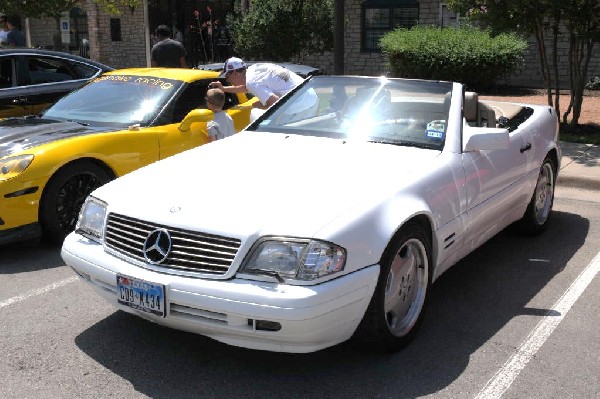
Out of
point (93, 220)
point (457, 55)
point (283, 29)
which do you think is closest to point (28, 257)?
point (93, 220)

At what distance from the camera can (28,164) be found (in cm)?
535

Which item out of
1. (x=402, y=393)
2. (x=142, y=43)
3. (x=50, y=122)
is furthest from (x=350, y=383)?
(x=142, y=43)

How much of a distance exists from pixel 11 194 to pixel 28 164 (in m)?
0.27

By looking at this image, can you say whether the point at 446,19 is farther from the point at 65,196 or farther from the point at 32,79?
the point at 65,196

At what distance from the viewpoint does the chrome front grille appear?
10.7 ft

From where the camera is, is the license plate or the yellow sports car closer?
the license plate

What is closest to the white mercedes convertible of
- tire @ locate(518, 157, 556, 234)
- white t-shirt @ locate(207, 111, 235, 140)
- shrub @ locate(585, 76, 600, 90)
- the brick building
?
tire @ locate(518, 157, 556, 234)

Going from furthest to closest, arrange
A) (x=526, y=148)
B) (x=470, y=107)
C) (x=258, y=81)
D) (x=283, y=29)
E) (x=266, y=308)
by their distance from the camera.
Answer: (x=283, y=29), (x=258, y=81), (x=470, y=107), (x=526, y=148), (x=266, y=308)

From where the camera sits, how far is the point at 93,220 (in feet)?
12.5

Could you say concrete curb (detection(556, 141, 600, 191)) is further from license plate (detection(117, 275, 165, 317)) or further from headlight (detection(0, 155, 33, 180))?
license plate (detection(117, 275, 165, 317))

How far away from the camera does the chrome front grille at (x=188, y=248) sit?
128 inches

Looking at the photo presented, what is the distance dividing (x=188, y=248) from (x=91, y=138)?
282 cm

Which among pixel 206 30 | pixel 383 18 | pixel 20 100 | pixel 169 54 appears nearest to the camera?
pixel 20 100

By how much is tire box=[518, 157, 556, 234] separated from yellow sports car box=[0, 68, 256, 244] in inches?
112
